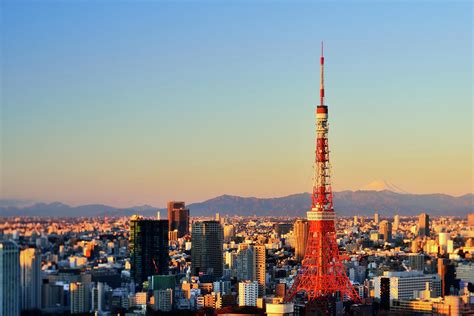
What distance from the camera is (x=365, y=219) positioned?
26.9 meters

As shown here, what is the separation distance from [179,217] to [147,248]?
1112 millimetres

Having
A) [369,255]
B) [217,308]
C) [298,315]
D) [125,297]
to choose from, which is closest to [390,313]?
[298,315]

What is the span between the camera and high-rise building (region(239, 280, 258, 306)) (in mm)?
20698

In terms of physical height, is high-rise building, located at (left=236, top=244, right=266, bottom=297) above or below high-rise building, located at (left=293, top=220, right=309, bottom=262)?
below

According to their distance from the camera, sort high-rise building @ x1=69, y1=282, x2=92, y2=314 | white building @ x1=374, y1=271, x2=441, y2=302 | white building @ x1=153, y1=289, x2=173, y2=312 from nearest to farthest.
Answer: high-rise building @ x1=69, y1=282, x2=92, y2=314, white building @ x1=153, y1=289, x2=173, y2=312, white building @ x1=374, y1=271, x2=441, y2=302

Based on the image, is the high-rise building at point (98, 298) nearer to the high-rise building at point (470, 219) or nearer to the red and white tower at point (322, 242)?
the red and white tower at point (322, 242)

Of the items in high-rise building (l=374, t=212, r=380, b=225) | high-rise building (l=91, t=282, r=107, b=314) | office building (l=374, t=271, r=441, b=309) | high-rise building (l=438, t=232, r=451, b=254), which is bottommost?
office building (l=374, t=271, r=441, b=309)

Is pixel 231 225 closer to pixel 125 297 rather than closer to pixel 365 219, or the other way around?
pixel 365 219

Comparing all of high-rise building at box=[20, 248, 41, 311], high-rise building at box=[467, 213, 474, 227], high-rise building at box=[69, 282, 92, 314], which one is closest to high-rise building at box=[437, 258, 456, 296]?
high-rise building at box=[467, 213, 474, 227]

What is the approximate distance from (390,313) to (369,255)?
310 inches

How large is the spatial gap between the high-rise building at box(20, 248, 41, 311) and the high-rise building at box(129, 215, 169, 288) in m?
6.57

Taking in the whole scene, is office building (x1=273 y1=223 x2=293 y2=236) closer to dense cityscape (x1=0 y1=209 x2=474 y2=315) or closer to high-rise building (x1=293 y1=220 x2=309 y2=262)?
dense cityscape (x1=0 y1=209 x2=474 y2=315)

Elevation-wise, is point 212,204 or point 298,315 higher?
point 212,204

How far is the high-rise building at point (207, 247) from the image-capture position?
83.8ft
